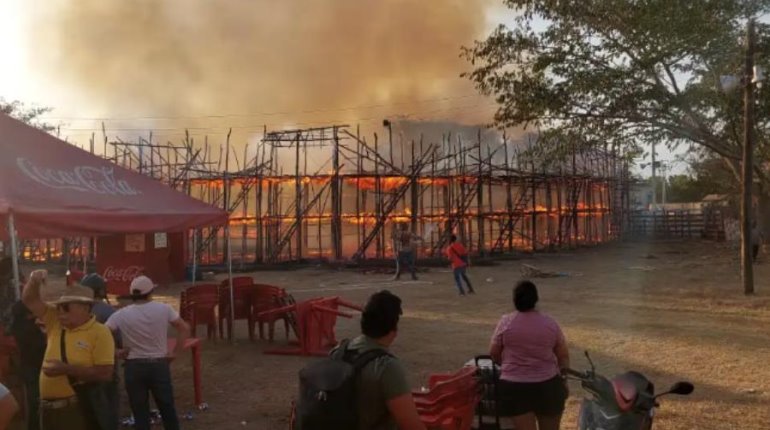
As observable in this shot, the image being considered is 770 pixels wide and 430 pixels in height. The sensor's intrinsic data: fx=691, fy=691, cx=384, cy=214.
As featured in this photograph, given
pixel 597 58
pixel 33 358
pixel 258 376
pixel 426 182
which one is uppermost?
pixel 597 58

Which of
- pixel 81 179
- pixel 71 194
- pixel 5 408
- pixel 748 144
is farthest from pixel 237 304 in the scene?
pixel 748 144

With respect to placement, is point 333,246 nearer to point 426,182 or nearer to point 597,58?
point 426,182

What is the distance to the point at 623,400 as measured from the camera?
369 centimetres

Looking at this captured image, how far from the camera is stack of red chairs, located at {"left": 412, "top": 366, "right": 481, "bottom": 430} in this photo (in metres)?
4.14

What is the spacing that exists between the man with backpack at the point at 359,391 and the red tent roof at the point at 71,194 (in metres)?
4.96

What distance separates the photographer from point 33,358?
17.7ft

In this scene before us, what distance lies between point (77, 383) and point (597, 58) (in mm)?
12346

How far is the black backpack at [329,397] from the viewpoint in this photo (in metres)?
2.75

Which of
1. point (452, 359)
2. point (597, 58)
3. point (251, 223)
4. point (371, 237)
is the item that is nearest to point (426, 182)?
point (371, 237)

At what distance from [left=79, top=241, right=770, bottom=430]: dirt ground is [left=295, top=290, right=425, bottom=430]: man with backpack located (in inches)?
158

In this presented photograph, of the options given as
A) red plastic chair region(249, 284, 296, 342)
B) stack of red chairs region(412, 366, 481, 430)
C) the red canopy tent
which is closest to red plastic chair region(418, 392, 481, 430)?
stack of red chairs region(412, 366, 481, 430)

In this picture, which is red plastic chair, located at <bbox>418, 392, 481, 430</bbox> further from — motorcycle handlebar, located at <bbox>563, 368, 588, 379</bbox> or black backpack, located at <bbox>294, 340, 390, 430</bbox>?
black backpack, located at <bbox>294, 340, 390, 430</bbox>

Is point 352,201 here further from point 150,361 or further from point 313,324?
point 150,361

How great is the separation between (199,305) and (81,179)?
10.7ft
